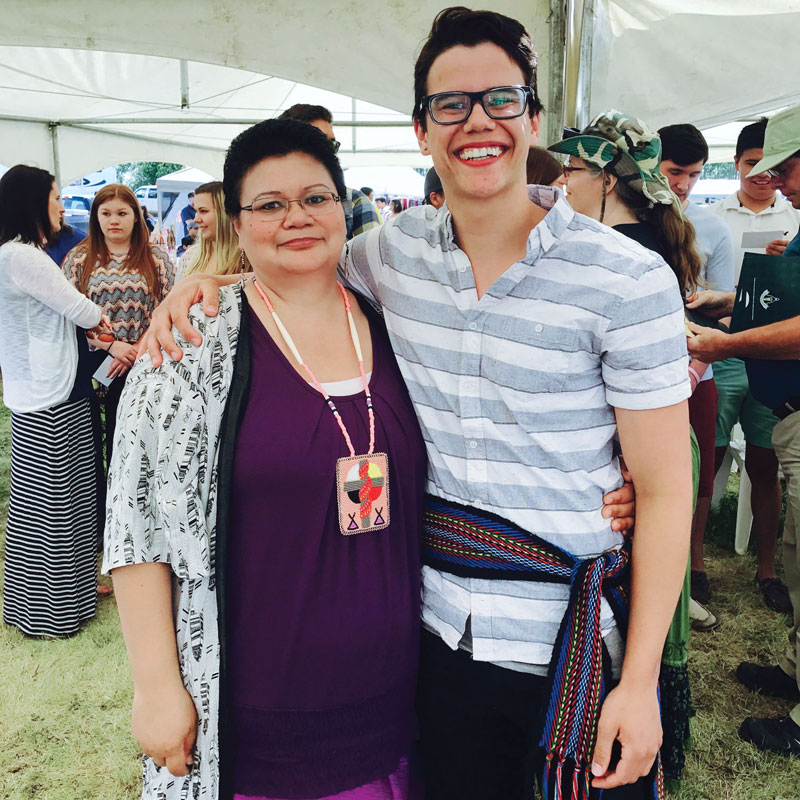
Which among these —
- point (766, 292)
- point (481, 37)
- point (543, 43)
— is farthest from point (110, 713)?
point (543, 43)

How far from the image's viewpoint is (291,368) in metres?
1.24

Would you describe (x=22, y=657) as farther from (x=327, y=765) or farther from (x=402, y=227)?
(x=402, y=227)

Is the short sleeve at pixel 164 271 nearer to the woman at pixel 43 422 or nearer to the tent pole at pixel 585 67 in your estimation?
the woman at pixel 43 422

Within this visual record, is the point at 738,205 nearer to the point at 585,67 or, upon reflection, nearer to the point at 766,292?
the point at 585,67

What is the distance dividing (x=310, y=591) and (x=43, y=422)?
7.52 feet

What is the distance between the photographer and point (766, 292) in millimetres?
2268

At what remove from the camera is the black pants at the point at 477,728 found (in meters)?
1.26

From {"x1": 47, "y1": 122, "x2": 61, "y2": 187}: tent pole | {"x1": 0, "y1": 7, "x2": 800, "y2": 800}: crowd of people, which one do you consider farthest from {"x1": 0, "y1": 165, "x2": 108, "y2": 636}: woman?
{"x1": 47, "y1": 122, "x2": 61, "y2": 187}: tent pole

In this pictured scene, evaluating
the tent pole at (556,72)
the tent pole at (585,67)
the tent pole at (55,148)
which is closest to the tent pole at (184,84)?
the tent pole at (55,148)

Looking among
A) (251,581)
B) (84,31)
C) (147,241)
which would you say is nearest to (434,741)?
(251,581)

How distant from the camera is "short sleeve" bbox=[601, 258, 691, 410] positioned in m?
1.08

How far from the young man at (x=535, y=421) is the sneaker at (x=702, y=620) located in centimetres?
214

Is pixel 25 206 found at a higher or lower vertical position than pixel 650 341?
higher

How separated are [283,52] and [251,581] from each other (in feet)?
10.3
